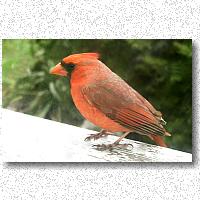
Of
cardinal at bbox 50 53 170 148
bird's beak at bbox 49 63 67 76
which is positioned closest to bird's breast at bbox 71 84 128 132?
cardinal at bbox 50 53 170 148

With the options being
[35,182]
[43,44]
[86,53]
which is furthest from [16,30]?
[35,182]

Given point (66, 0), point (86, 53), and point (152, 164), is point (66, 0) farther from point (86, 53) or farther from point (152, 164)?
point (152, 164)

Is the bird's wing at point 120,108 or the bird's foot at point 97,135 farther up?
the bird's wing at point 120,108

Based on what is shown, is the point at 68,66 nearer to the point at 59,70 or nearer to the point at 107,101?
the point at 59,70

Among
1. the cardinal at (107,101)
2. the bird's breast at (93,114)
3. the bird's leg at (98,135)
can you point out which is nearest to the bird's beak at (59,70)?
the cardinal at (107,101)

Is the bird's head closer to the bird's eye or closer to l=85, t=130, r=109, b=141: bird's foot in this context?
the bird's eye

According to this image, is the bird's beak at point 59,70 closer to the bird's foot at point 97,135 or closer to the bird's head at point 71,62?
the bird's head at point 71,62

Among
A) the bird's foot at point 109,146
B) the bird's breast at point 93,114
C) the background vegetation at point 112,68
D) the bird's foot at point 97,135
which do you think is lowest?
the bird's foot at point 109,146
